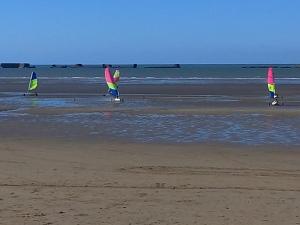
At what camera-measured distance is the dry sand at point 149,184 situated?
21.4 ft

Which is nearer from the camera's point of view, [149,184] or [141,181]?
[149,184]

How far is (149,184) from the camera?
329 inches

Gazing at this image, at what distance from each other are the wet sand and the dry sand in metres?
0.01

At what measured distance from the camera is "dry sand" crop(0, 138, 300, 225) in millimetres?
6523

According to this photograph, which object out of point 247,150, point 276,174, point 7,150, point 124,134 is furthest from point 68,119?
point 276,174

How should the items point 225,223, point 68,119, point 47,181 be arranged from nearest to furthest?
point 225,223 < point 47,181 < point 68,119

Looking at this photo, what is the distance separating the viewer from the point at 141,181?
8609 millimetres

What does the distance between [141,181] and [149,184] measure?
0.27 metres

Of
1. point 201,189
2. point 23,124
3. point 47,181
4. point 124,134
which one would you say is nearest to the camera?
point 201,189

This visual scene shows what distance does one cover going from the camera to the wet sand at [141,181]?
21.5ft

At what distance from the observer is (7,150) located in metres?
12.3

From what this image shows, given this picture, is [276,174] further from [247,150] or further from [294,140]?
[294,140]

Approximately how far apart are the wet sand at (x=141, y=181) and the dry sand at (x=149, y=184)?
12 mm

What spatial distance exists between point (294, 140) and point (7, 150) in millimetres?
6677
